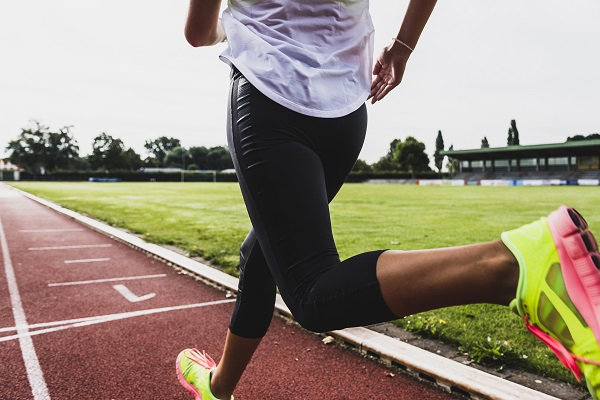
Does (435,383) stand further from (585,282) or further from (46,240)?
(46,240)

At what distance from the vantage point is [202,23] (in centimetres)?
152

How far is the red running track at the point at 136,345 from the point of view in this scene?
2684 millimetres

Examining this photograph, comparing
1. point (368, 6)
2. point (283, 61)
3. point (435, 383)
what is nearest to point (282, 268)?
point (283, 61)

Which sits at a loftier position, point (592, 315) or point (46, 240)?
point (592, 315)

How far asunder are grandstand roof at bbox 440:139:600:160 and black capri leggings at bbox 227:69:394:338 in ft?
237

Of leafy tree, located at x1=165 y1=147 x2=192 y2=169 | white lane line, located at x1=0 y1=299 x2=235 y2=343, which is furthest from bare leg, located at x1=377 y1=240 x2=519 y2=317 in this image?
leafy tree, located at x1=165 y1=147 x2=192 y2=169

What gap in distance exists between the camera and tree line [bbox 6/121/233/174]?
9819cm

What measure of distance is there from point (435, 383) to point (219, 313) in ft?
6.85

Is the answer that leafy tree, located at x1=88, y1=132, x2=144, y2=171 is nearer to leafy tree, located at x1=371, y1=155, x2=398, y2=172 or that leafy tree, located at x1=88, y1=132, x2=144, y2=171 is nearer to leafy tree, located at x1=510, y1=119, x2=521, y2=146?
leafy tree, located at x1=371, y1=155, x2=398, y2=172

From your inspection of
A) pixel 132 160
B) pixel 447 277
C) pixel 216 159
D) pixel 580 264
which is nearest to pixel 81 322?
pixel 447 277

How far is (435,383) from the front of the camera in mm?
2695

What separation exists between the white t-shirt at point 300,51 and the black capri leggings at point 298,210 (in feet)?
0.14

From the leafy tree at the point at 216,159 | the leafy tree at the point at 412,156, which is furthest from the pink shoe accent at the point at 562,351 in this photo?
the leafy tree at the point at 216,159

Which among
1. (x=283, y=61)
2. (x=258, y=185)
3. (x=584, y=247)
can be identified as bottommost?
(x=584, y=247)
